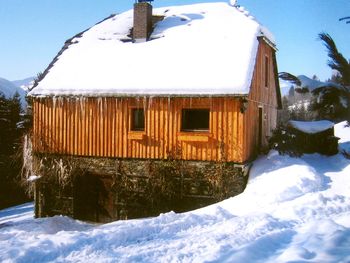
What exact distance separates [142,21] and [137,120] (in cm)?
480

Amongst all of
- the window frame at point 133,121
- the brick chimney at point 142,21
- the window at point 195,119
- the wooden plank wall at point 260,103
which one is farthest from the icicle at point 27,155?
the wooden plank wall at point 260,103

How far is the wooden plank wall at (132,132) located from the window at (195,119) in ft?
0.91

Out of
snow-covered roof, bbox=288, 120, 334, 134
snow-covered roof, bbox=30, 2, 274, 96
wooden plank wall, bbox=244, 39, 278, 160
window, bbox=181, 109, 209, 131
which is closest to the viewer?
snow-covered roof, bbox=30, 2, 274, 96

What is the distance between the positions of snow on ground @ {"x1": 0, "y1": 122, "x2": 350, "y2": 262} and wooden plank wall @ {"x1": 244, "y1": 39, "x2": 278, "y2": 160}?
9.46 feet

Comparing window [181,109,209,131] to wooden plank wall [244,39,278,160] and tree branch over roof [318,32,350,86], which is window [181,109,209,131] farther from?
tree branch over roof [318,32,350,86]

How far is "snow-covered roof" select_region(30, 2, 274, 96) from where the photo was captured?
12469 mm

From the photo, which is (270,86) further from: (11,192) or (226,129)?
(11,192)

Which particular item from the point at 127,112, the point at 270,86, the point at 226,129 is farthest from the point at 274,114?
the point at 127,112

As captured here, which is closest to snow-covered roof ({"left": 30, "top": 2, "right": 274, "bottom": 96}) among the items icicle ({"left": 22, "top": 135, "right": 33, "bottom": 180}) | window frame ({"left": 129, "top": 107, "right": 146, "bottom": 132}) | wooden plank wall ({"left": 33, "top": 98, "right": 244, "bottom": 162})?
wooden plank wall ({"left": 33, "top": 98, "right": 244, "bottom": 162})

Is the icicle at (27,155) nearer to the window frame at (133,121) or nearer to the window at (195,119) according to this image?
the window frame at (133,121)

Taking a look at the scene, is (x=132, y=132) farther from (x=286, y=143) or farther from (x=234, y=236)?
(x=234, y=236)

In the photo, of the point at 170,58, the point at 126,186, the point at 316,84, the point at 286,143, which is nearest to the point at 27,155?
the point at 126,186

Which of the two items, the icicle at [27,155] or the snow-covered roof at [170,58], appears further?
the icicle at [27,155]

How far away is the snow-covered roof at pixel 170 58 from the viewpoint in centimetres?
1247
